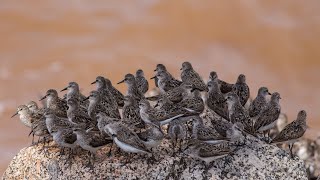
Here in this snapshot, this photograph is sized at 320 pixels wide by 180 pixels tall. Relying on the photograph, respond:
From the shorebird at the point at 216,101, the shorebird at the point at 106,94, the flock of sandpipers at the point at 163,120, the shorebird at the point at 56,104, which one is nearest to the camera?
the flock of sandpipers at the point at 163,120

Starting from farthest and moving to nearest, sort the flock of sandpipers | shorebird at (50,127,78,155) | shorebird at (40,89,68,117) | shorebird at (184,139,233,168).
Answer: shorebird at (40,89,68,117) < shorebird at (50,127,78,155) < the flock of sandpipers < shorebird at (184,139,233,168)

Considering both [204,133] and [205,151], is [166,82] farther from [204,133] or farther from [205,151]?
[205,151]

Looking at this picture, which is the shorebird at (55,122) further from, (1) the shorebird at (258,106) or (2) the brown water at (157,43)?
(2) the brown water at (157,43)

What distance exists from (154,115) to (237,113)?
113cm

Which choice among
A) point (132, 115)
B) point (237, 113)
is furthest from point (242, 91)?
point (132, 115)

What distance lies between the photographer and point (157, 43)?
25.8m

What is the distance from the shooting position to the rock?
9.38 m

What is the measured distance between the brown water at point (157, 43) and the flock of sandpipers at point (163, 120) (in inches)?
A: 507

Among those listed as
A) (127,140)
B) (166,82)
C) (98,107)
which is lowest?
(127,140)

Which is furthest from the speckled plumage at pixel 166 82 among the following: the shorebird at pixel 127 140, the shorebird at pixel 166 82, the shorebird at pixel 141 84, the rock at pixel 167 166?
the shorebird at pixel 127 140

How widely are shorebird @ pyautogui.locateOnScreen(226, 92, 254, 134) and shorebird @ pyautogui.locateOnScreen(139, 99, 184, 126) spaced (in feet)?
2.49

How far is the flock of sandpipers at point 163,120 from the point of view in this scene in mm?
9320

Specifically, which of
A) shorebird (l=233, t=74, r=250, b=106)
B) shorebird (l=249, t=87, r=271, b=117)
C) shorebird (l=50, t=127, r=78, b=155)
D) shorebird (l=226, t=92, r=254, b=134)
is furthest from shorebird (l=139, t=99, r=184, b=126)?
shorebird (l=233, t=74, r=250, b=106)

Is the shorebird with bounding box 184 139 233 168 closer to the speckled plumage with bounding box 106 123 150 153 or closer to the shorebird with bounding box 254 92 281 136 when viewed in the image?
the speckled plumage with bounding box 106 123 150 153
